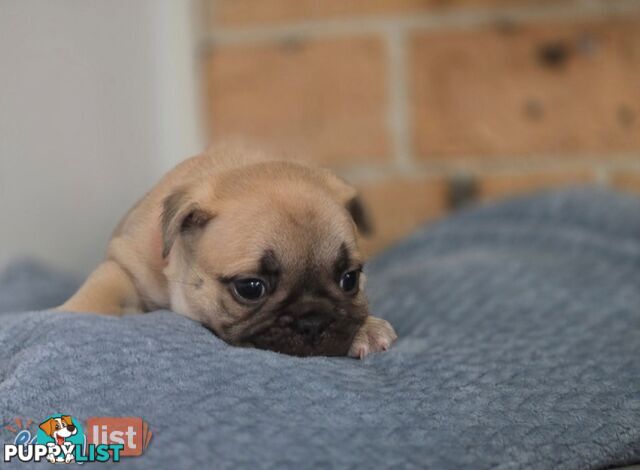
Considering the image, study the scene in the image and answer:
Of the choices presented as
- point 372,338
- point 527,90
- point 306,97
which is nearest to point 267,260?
point 372,338

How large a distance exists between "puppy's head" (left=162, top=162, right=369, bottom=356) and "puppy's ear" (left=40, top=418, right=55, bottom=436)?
0.37m

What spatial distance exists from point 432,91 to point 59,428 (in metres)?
2.02

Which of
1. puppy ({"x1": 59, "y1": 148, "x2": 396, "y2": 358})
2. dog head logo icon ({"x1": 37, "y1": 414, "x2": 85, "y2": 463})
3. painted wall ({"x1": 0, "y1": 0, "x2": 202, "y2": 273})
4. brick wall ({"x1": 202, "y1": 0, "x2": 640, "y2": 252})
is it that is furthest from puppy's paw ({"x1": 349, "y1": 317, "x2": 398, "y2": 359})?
brick wall ({"x1": 202, "y1": 0, "x2": 640, "y2": 252})

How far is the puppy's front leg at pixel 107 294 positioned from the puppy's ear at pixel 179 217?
0.11 meters

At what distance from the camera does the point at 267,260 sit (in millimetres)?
1385

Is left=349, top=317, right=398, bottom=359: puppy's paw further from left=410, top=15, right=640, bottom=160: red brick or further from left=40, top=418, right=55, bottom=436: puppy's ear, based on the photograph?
left=410, top=15, right=640, bottom=160: red brick

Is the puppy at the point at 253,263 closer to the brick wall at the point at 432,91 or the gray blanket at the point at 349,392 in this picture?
the gray blanket at the point at 349,392

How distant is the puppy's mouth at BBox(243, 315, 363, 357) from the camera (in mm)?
1372

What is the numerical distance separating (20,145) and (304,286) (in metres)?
1.18

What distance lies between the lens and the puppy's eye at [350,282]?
58.3 inches

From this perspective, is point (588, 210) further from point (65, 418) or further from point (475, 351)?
point (65, 418)

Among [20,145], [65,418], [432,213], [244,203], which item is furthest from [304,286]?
[432,213]

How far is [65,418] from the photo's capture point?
1.11 m

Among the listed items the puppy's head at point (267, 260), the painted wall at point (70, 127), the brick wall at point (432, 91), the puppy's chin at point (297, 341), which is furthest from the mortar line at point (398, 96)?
the puppy's chin at point (297, 341)
